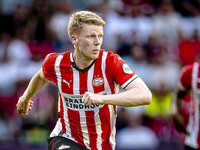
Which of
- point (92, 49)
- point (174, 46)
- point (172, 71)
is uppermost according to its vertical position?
point (92, 49)

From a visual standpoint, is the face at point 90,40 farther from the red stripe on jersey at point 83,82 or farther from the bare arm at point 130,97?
the bare arm at point 130,97

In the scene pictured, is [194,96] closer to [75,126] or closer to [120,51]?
[75,126]

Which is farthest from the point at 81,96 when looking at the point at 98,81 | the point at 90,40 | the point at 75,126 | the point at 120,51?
the point at 120,51

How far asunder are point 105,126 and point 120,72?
79 centimetres

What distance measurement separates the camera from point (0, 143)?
734 centimetres

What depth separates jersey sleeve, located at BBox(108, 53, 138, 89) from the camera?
129 inches

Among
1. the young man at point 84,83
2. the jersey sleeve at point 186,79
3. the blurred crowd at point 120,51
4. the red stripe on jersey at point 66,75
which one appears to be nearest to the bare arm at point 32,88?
the young man at point 84,83

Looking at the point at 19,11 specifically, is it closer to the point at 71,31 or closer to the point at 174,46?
the point at 174,46

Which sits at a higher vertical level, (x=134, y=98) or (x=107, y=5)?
(x=107, y=5)

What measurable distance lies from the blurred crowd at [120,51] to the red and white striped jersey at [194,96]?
1975 millimetres

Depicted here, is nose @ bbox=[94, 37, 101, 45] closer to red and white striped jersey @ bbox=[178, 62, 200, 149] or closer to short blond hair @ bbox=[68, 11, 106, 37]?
short blond hair @ bbox=[68, 11, 106, 37]

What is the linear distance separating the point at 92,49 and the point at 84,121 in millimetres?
902

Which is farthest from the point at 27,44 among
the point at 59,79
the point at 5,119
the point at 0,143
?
the point at 59,79

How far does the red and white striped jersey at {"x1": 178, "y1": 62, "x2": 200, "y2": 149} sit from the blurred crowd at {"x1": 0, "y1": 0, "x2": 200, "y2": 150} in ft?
6.48
